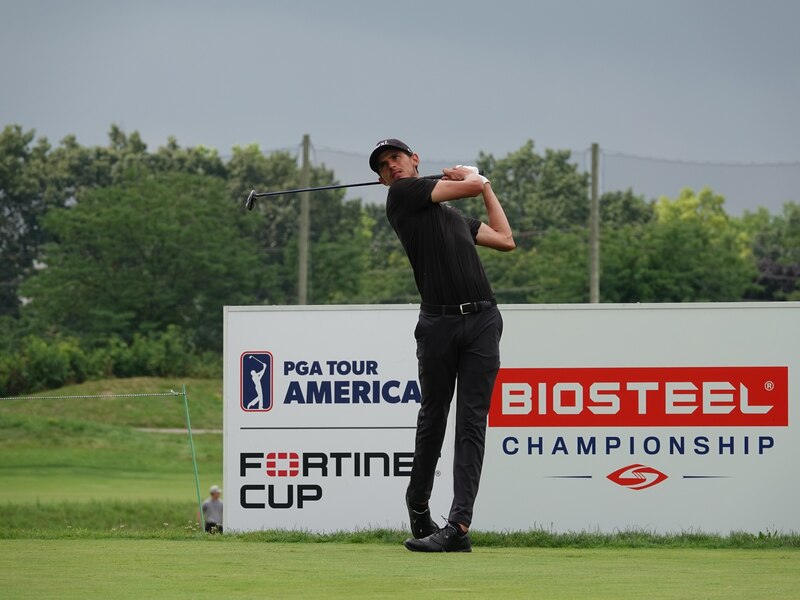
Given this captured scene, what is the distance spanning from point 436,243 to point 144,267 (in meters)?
34.5

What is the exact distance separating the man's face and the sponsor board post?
7.35 ft

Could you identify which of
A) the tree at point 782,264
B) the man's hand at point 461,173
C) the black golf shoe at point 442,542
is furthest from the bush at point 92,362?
the man's hand at point 461,173

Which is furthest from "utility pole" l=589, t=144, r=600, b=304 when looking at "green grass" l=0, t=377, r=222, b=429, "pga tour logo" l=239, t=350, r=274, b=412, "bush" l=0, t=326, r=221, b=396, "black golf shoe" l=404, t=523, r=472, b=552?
"black golf shoe" l=404, t=523, r=472, b=552

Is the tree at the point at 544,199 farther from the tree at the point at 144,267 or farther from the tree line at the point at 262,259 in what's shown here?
the tree at the point at 144,267

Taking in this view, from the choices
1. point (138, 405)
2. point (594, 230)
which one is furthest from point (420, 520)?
point (594, 230)

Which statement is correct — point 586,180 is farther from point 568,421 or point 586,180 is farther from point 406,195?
point 406,195

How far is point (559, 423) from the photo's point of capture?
8281 millimetres

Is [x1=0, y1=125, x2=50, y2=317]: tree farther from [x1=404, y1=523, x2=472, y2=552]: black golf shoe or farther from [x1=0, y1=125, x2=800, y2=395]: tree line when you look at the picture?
[x1=404, y1=523, x2=472, y2=552]: black golf shoe

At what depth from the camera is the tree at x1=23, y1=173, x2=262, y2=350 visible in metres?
37.7

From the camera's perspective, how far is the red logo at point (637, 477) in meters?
8.21

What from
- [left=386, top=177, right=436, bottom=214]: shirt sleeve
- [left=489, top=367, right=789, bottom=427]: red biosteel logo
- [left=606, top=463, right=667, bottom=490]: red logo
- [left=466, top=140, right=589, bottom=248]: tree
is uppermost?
[left=466, top=140, right=589, bottom=248]: tree

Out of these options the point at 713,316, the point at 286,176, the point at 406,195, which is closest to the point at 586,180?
the point at 286,176

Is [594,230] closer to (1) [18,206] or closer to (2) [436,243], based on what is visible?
(1) [18,206]

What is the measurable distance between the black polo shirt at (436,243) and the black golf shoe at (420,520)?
35.6 inches
